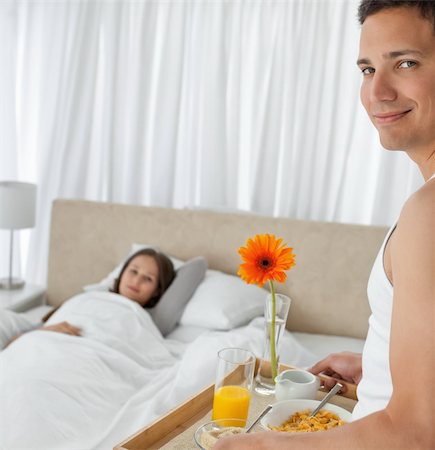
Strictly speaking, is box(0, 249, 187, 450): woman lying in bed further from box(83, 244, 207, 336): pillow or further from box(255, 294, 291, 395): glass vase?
box(255, 294, 291, 395): glass vase

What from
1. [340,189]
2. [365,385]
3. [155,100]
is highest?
[155,100]

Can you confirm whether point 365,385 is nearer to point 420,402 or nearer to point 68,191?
point 420,402

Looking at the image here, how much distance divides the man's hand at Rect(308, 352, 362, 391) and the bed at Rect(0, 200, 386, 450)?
2.31 ft

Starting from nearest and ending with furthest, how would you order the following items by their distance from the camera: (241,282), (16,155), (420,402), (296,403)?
(420,402)
(296,403)
(241,282)
(16,155)

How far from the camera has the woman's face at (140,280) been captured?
109 inches

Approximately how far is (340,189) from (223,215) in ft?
2.02

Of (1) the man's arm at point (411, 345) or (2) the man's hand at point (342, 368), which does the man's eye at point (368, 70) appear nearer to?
(1) the man's arm at point (411, 345)

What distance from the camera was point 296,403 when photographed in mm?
1218

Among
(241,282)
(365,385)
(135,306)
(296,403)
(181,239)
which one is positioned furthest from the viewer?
(181,239)

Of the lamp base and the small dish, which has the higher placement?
the small dish

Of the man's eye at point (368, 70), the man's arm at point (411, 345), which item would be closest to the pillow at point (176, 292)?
the man's eye at point (368, 70)

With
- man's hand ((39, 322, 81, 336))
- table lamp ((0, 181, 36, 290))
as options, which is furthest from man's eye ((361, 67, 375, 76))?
table lamp ((0, 181, 36, 290))

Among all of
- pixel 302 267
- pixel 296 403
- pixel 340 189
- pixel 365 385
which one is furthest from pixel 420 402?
pixel 340 189

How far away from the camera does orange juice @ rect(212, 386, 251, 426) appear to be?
1187mm
